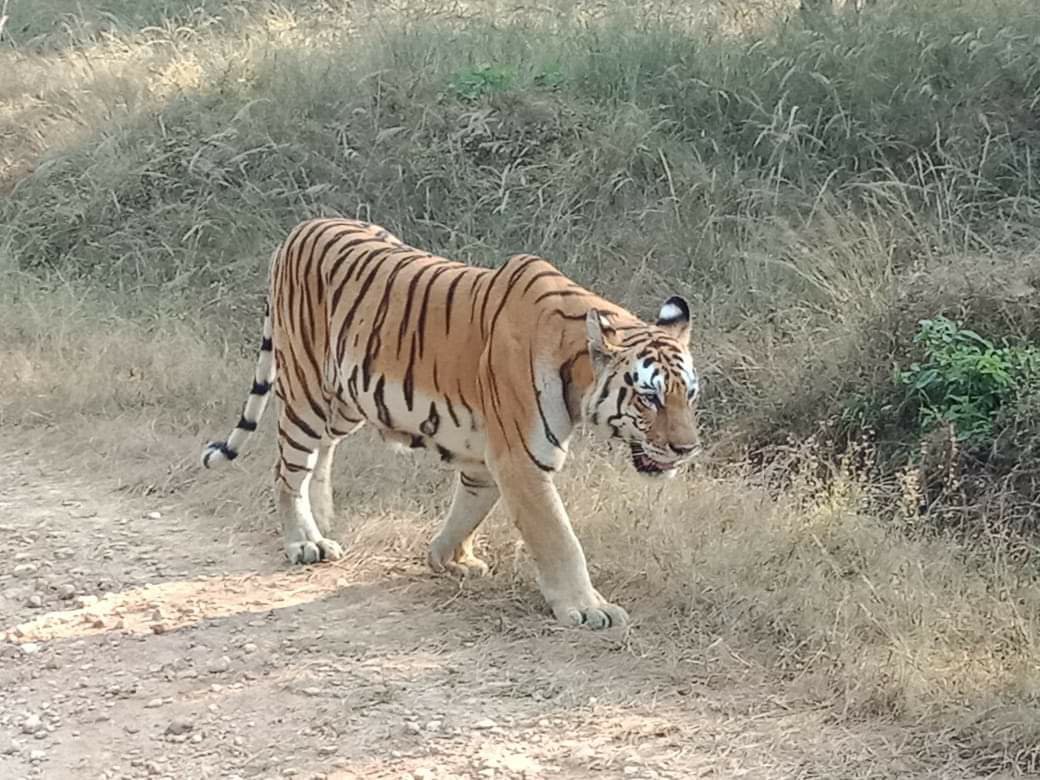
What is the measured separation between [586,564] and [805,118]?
17.0 ft

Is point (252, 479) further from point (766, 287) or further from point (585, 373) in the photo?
point (766, 287)

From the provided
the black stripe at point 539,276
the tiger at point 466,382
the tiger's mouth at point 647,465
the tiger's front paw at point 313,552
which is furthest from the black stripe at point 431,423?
the tiger's mouth at point 647,465

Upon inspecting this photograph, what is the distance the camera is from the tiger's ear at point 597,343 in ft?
14.5

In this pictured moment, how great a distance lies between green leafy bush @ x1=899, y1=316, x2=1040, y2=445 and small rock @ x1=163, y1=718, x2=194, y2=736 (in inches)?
134

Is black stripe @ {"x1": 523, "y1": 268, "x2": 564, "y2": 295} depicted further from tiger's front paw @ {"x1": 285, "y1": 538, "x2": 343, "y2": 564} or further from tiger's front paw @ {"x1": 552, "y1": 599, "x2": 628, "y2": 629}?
tiger's front paw @ {"x1": 285, "y1": 538, "x2": 343, "y2": 564}

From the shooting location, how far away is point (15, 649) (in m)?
4.66

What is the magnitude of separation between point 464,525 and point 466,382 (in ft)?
1.79

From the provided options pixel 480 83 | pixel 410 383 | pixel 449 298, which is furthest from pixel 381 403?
pixel 480 83

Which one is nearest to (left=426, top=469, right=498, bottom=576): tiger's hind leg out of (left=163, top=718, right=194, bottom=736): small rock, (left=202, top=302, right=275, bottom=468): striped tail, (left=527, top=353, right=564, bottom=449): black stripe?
(left=527, top=353, right=564, bottom=449): black stripe

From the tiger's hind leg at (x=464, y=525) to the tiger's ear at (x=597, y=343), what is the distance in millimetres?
732

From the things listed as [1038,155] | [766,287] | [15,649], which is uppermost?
[1038,155]

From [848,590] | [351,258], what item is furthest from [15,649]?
[848,590]

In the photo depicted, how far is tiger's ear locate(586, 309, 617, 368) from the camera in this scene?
4430 millimetres

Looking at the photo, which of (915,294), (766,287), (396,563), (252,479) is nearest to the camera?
(396,563)
